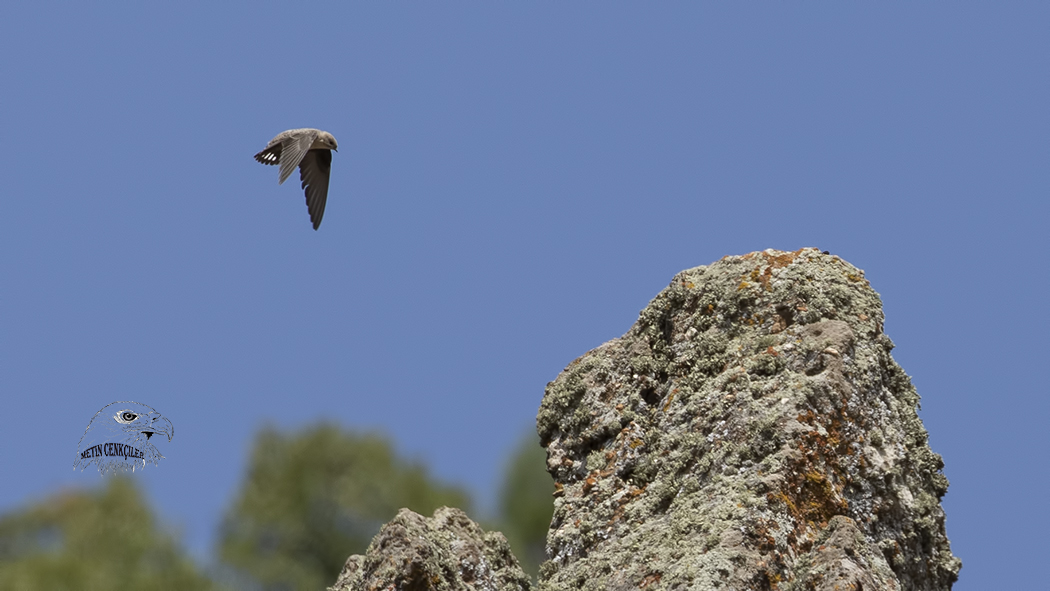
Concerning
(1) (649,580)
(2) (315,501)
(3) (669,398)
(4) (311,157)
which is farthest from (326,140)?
(2) (315,501)

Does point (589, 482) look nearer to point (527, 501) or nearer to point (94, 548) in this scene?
point (527, 501)

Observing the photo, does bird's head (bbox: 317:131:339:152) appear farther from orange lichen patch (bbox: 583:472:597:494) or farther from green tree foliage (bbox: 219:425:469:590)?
green tree foliage (bbox: 219:425:469:590)

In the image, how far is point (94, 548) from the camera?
2580 centimetres

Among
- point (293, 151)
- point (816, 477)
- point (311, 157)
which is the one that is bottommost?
point (816, 477)

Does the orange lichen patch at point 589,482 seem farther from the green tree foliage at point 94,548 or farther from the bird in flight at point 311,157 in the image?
the green tree foliage at point 94,548

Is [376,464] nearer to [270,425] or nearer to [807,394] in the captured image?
[270,425]

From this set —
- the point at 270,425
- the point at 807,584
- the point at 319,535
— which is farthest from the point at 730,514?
the point at 270,425

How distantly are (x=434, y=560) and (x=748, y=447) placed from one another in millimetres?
1982

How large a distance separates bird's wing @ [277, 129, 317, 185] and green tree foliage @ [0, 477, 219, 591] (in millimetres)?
12630

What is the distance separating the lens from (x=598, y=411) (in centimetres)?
757

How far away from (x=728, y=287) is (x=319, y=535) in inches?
890

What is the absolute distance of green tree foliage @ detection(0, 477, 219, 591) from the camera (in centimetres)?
2217

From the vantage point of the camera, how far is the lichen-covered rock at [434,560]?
269 inches

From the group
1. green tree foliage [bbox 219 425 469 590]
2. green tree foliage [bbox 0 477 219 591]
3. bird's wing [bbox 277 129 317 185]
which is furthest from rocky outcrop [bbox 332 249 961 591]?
green tree foliage [bbox 219 425 469 590]
